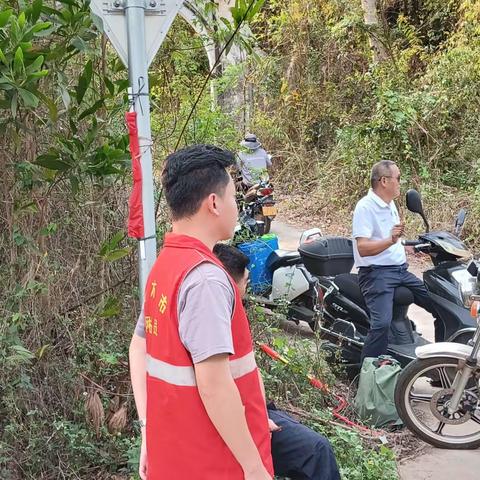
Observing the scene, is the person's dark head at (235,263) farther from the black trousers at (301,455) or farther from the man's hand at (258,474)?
the man's hand at (258,474)

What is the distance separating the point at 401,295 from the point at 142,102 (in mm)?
2669

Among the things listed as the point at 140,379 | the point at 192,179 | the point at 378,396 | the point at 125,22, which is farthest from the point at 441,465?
the point at 125,22

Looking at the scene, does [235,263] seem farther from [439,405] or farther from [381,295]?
[381,295]

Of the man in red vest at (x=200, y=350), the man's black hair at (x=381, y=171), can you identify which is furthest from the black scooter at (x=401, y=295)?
the man in red vest at (x=200, y=350)

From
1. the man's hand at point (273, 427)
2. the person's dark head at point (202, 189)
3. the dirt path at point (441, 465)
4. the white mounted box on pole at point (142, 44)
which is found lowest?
the dirt path at point (441, 465)

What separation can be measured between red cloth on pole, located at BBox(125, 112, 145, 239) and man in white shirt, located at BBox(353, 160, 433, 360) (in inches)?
86.2

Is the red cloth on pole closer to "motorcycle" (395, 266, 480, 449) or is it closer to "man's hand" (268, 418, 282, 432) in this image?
"man's hand" (268, 418, 282, 432)


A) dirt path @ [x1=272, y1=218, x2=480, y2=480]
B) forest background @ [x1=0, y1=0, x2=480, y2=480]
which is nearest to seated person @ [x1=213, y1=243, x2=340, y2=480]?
forest background @ [x1=0, y1=0, x2=480, y2=480]

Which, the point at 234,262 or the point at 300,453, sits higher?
the point at 234,262

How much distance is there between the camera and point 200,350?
5.41ft

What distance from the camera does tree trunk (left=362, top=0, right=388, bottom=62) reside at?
11.7 m

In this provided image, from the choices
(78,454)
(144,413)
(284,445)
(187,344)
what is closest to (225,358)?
(187,344)

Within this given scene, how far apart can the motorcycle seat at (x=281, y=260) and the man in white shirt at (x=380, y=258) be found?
111 cm

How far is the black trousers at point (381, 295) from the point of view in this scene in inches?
176
